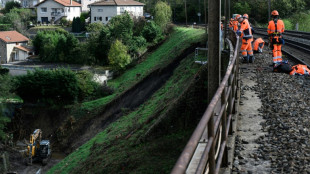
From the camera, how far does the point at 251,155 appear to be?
19.9ft

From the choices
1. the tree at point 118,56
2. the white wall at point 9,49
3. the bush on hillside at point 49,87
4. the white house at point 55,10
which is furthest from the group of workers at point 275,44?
the white house at point 55,10

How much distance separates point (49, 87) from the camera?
127 feet

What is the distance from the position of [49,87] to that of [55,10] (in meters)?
58.9

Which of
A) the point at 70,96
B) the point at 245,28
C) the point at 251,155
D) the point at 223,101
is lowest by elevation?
the point at 70,96

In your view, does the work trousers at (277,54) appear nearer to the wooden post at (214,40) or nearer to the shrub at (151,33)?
the wooden post at (214,40)

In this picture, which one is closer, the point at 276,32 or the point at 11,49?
the point at 276,32

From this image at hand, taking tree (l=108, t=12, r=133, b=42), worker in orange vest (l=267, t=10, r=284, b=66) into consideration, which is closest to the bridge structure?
worker in orange vest (l=267, t=10, r=284, b=66)

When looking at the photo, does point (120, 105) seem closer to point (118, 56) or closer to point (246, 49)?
point (118, 56)

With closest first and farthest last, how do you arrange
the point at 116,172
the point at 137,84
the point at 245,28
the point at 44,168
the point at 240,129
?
the point at 240,129 → the point at 116,172 → the point at 245,28 → the point at 44,168 → the point at 137,84

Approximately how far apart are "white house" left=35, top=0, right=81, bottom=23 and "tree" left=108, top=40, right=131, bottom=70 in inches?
1930

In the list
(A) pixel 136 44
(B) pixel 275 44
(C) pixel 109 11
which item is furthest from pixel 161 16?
(B) pixel 275 44

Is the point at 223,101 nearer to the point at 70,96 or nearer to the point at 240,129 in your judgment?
the point at 240,129

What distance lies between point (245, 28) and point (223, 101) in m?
12.7

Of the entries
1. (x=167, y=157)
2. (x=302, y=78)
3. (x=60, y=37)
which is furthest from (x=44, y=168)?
(x=60, y=37)
